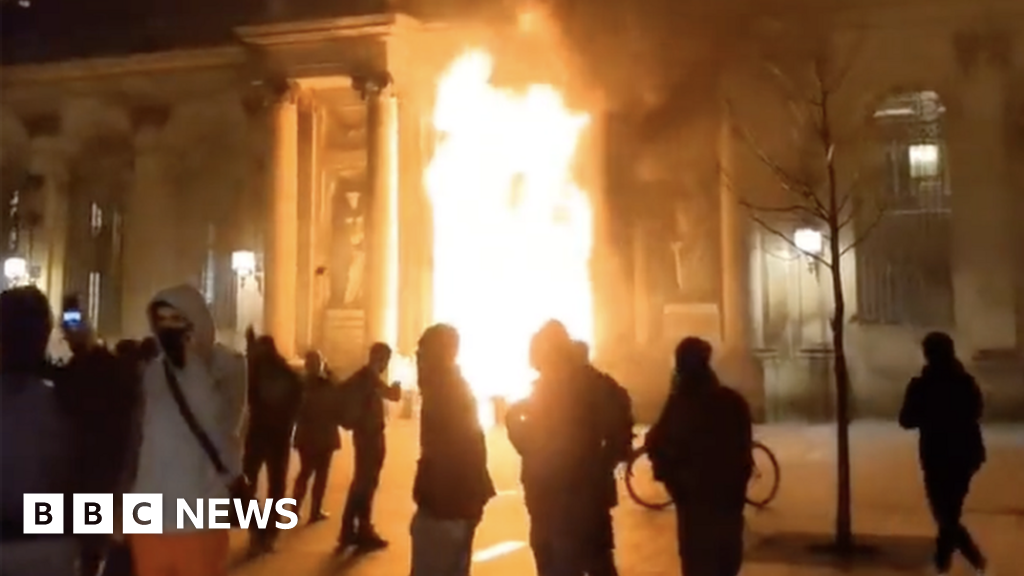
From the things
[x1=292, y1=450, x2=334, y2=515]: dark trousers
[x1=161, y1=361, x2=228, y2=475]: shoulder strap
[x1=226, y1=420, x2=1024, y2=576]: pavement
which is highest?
[x1=161, y1=361, x2=228, y2=475]: shoulder strap

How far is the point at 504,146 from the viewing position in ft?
84.1

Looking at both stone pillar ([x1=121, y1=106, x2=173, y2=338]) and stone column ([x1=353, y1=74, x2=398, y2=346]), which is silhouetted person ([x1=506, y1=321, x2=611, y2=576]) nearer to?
stone column ([x1=353, y1=74, x2=398, y2=346])

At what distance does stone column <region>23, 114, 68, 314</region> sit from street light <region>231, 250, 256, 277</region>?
5.48 metres

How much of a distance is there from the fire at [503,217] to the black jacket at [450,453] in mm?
18592

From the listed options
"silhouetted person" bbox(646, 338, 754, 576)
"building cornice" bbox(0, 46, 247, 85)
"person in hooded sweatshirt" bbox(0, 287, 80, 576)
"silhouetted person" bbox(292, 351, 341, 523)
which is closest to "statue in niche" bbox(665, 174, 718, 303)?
"building cornice" bbox(0, 46, 247, 85)

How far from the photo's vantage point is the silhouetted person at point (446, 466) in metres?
5.95

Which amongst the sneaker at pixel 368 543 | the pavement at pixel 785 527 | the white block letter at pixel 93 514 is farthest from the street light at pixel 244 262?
the white block letter at pixel 93 514

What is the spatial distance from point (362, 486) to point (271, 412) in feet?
3.62

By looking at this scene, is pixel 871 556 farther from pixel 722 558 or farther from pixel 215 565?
pixel 215 565

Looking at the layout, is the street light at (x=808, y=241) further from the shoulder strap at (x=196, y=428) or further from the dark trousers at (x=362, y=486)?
the shoulder strap at (x=196, y=428)

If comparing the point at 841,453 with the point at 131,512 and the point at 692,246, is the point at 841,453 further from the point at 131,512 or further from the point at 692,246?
the point at 692,246

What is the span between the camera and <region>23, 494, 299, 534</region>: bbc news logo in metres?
3.90

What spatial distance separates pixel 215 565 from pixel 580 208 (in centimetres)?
2082

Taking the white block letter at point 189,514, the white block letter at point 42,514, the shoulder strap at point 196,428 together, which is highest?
the shoulder strap at point 196,428
